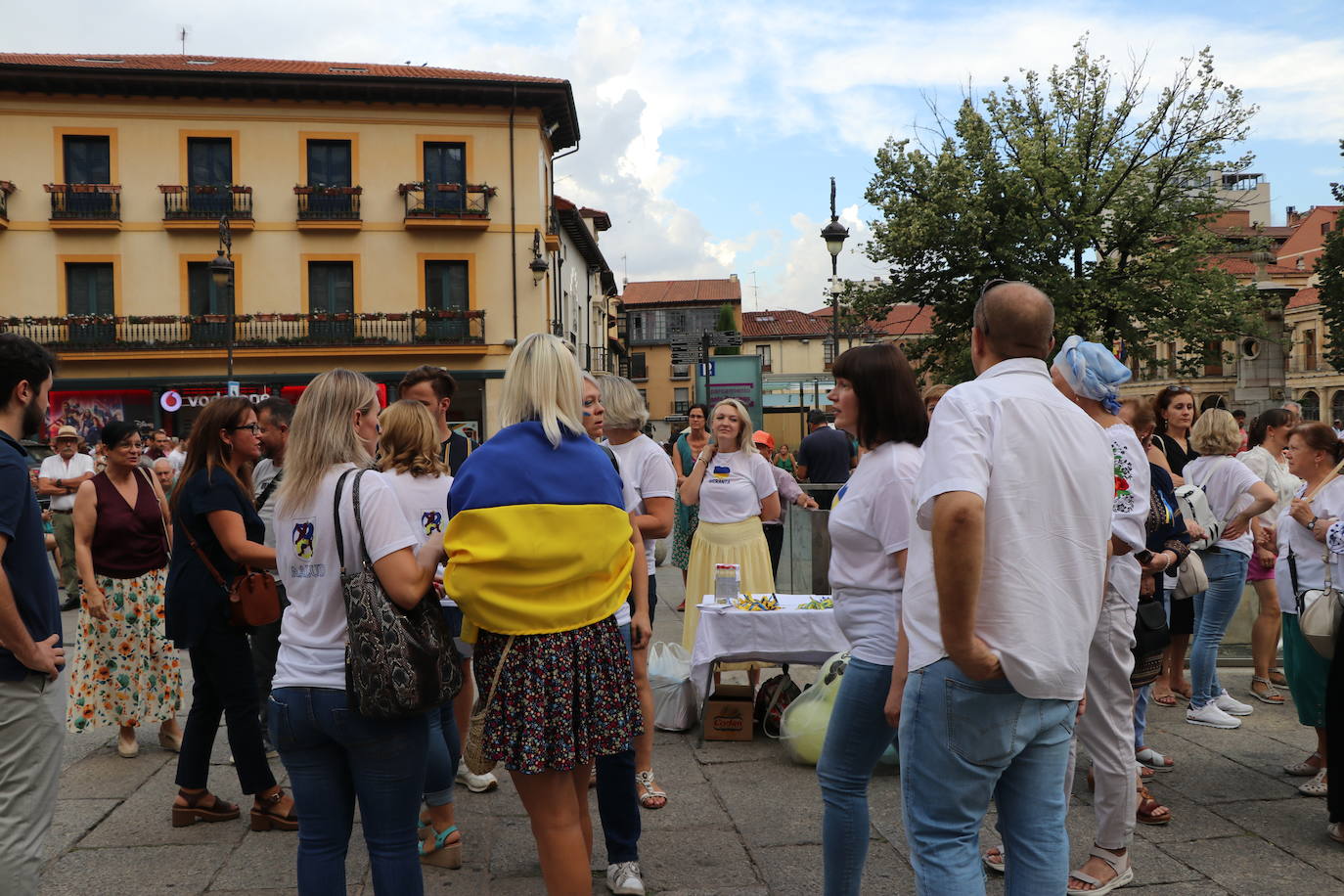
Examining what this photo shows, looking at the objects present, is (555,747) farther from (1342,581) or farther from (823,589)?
(823,589)

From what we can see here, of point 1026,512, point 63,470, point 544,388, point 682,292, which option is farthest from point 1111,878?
point 682,292

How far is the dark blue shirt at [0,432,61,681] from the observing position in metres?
2.74

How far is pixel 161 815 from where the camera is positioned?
4797mm

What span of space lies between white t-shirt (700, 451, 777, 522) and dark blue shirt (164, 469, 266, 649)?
2.96 meters

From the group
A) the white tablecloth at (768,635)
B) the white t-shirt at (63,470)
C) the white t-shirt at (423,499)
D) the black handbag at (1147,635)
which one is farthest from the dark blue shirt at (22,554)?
the white t-shirt at (63,470)

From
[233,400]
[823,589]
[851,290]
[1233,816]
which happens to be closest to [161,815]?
[233,400]

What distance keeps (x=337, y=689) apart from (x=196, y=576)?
2.00m

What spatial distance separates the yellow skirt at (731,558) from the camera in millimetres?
6695

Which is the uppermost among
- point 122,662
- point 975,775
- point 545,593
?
point 545,593

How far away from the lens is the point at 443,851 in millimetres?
4188

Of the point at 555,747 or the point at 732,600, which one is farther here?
the point at 732,600

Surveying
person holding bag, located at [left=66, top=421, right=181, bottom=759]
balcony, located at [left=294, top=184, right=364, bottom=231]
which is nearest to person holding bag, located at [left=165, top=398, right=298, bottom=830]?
person holding bag, located at [left=66, top=421, right=181, bottom=759]

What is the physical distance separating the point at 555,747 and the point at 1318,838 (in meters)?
3.50

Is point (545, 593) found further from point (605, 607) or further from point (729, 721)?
point (729, 721)
